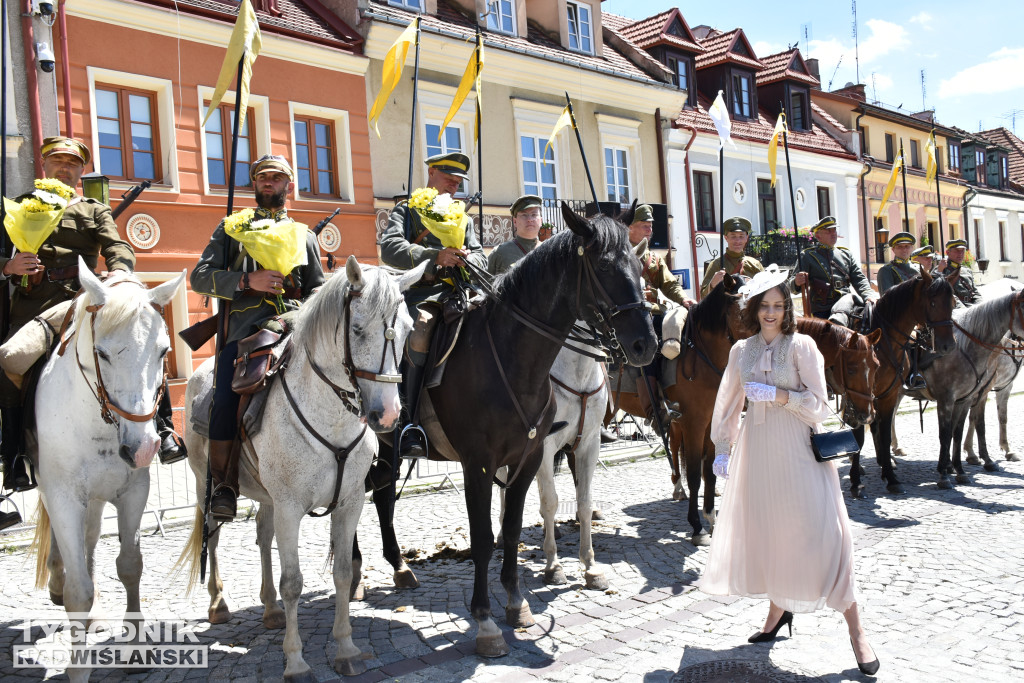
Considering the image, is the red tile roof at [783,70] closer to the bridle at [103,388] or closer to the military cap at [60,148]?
the military cap at [60,148]

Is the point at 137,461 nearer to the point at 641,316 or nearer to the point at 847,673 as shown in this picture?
the point at 641,316

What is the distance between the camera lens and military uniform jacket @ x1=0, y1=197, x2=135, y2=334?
496cm

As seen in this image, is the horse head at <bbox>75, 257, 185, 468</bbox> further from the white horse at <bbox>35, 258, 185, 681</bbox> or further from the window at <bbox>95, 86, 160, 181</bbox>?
the window at <bbox>95, 86, 160, 181</bbox>

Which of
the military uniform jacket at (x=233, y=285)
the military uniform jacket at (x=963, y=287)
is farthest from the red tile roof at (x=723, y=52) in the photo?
the military uniform jacket at (x=233, y=285)

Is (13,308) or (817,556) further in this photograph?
(13,308)

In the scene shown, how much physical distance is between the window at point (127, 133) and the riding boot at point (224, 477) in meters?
9.77

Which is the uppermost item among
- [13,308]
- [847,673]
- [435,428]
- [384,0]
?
[384,0]

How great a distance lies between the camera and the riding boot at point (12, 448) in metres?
4.61

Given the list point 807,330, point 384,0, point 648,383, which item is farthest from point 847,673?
point 384,0

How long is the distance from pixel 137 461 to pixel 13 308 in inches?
81.8

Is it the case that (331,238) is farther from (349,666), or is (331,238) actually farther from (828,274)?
(349,666)

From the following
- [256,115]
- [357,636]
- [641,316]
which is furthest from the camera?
[256,115]

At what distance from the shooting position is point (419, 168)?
16.2 meters

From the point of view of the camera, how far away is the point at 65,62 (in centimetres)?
1166
